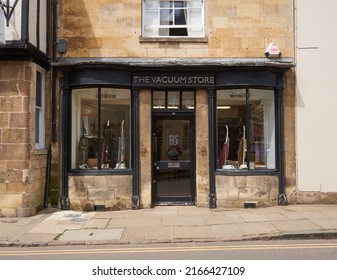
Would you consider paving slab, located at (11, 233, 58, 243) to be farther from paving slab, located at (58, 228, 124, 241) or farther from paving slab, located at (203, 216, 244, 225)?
paving slab, located at (203, 216, 244, 225)

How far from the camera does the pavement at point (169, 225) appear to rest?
24.8 feet

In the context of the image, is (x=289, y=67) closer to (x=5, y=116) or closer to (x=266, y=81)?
(x=266, y=81)

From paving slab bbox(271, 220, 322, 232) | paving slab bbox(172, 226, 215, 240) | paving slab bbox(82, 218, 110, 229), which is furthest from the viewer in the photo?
paving slab bbox(82, 218, 110, 229)

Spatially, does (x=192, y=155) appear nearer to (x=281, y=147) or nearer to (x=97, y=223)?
(x=281, y=147)

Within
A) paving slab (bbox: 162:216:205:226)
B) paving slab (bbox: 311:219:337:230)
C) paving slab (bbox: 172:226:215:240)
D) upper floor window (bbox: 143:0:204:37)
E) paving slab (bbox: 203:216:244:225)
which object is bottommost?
paving slab (bbox: 172:226:215:240)

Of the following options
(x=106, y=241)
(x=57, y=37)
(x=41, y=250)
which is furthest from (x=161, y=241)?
(x=57, y=37)

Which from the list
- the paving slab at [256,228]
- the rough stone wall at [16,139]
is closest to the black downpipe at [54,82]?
the rough stone wall at [16,139]

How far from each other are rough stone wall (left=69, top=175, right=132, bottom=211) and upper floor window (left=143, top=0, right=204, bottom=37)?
433 cm

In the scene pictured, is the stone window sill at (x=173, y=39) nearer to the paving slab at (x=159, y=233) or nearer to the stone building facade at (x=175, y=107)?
the stone building facade at (x=175, y=107)

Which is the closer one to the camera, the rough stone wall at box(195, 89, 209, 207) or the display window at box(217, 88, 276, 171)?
the rough stone wall at box(195, 89, 209, 207)

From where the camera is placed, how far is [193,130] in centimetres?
1110

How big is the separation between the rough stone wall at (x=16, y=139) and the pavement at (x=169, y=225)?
19.5 inches

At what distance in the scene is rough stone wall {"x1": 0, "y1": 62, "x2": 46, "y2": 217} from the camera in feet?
31.8

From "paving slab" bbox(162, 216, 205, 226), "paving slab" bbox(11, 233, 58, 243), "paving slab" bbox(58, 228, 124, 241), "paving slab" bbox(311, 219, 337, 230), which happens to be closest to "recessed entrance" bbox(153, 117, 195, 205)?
"paving slab" bbox(162, 216, 205, 226)
